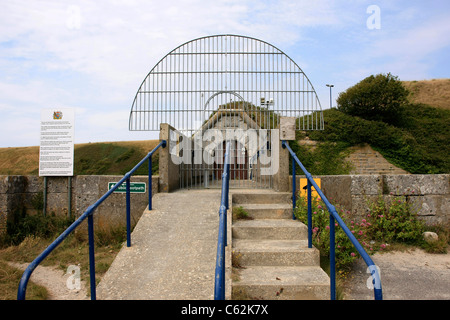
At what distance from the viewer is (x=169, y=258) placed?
12.2ft

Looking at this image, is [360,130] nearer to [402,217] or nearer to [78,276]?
[402,217]

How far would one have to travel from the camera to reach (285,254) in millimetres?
3818

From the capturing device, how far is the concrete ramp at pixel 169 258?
314 centimetres

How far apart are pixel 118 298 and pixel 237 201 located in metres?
2.90

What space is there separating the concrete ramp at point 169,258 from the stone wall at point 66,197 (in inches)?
44.5

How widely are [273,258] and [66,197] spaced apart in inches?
192

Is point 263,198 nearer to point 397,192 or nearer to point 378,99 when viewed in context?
point 397,192

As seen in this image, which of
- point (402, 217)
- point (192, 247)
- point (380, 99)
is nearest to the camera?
point (192, 247)

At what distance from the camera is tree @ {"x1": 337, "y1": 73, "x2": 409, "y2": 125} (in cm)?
1395

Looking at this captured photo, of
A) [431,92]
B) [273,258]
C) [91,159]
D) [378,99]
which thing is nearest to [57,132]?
[273,258]

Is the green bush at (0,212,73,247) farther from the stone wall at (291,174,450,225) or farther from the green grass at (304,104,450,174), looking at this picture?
the green grass at (304,104,450,174)

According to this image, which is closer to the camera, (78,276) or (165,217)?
(78,276)

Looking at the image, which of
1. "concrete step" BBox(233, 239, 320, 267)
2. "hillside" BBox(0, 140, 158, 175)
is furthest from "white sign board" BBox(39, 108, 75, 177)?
"hillside" BBox(0, 140, 158, 175)
